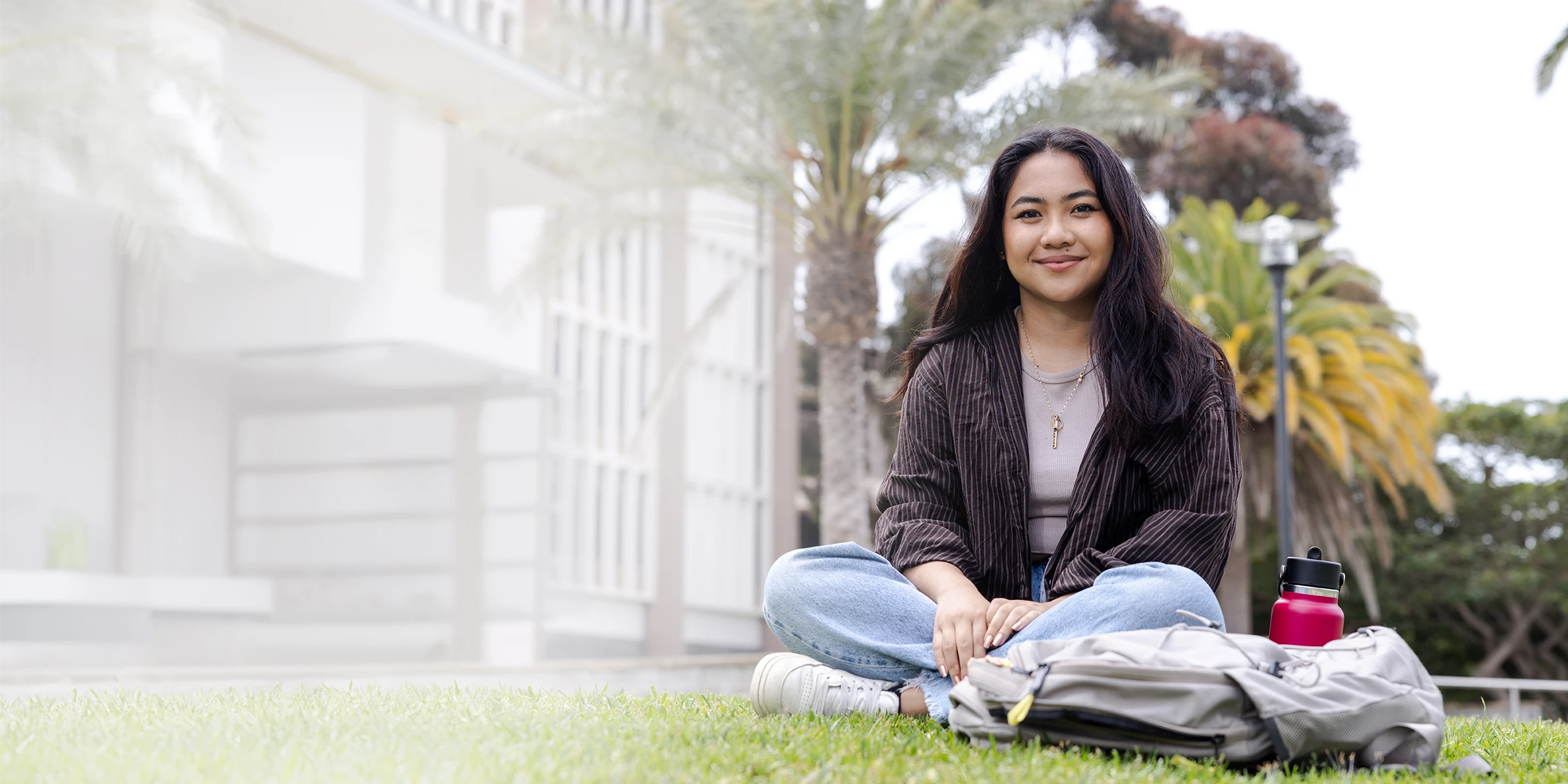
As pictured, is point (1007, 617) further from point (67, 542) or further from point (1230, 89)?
point (1230, 89)

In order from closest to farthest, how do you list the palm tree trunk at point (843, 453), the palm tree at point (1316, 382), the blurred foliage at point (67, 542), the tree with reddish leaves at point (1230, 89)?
the blurred foliage at point (67, 542) < the palm tree trunk at point (843, 453) < the palm tree at point (1316, 382) < the tree with reddish leaves at point (1230, 89)

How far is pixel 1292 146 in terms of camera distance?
2720cm

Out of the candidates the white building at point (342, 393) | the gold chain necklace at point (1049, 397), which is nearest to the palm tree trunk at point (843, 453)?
the white building at point (342, 393)

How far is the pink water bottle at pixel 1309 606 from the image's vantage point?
302cm

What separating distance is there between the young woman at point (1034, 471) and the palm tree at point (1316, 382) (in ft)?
44.2

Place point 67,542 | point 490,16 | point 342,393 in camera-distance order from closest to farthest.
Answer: point 67,542 → point 342,393 → point 490,16

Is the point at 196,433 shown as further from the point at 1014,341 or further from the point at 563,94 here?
the point at 1014,341

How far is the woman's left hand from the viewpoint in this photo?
115 inches

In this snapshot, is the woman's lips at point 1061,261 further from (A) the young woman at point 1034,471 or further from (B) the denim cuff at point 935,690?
(B) the denim cuff at point 935,690

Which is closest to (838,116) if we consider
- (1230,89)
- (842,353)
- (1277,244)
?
(842,353)

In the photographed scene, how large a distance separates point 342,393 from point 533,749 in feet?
53.7

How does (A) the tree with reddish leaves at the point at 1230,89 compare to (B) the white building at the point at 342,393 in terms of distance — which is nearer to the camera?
(B) the white building at the point at 342,393

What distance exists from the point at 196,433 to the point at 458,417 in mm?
4302

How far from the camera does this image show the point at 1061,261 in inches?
133
